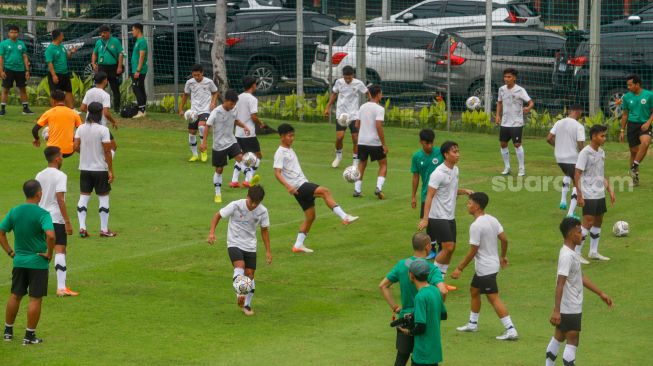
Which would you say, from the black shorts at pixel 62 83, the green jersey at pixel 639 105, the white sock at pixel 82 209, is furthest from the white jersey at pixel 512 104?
the black shorts at pixel 62 83

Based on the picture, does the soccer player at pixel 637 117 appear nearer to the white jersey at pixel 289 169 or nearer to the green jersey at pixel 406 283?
the white jersey at pixel 289 169

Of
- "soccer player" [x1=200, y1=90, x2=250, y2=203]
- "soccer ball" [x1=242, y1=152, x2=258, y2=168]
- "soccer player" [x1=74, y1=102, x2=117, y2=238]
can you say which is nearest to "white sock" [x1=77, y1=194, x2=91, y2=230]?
"soccer player" [x1=74, y1=102, x2=117, y2=238]

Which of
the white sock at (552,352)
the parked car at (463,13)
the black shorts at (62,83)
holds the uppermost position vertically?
the parked car at (463,13)

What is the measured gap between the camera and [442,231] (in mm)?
15922

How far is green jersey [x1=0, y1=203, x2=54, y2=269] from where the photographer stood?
13.5 meters

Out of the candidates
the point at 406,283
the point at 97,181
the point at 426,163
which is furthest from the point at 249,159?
the point at 406,283

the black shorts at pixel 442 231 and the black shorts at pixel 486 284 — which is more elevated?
the black shorts at pixel 442 231

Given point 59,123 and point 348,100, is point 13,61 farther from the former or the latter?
point 59,123

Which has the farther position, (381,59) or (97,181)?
(381,59)

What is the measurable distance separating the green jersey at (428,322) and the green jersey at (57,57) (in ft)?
63.0

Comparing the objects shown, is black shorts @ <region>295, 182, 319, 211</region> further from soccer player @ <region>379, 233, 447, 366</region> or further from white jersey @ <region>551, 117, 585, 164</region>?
soccer player @ <region>379, 233, 447, 366</region>

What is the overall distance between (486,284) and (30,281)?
16.9 feet

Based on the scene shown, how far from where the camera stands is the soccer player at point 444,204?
15.8m

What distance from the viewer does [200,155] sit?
84.2 feet
